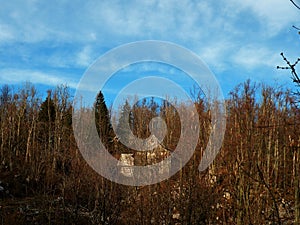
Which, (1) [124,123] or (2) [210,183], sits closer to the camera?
(2) [210,183]

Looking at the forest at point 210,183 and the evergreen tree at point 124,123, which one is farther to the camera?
the evergreen tree at point 124,123

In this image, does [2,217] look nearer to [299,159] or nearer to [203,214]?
[203,214]

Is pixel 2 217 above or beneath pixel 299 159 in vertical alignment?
beneath

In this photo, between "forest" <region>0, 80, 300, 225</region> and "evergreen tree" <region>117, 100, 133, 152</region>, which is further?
"evergreen tree" <region>117, 100, 133, 152</region>

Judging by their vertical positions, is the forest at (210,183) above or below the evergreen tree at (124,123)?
below

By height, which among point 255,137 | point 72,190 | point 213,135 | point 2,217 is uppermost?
point 213,135

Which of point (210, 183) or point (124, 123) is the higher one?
point (124, 123)

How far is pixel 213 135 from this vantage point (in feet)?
27.2

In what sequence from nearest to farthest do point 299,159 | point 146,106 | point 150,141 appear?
point 299,159, point 150,141, point 146,106

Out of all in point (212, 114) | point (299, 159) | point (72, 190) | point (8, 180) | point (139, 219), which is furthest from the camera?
point (8, 180)

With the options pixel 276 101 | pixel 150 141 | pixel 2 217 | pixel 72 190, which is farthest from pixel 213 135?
pixel 2 217

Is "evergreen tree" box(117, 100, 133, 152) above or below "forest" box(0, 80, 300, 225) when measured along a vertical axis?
above

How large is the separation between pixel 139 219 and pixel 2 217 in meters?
4.04

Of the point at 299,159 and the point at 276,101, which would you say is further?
the point at 276,101
